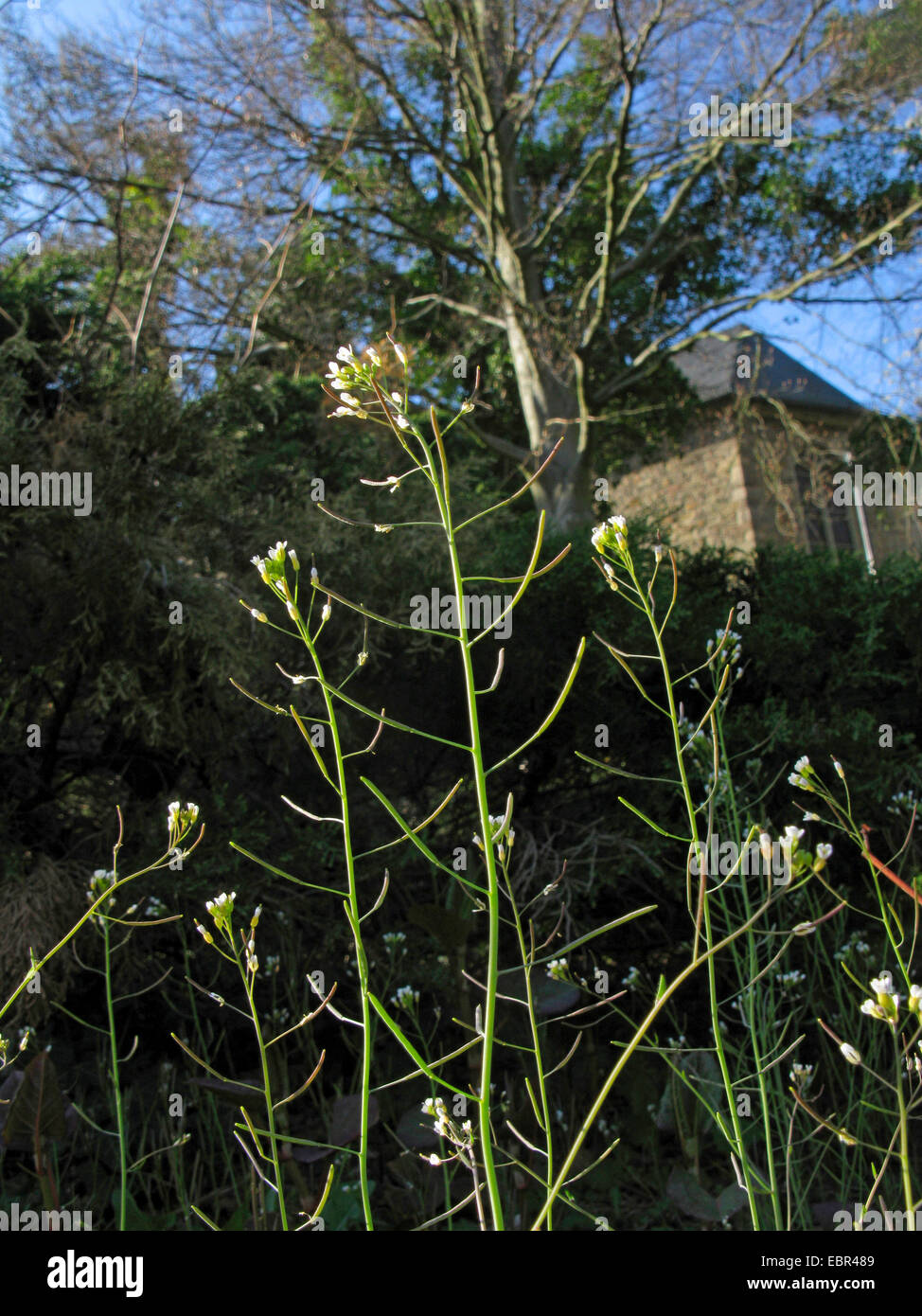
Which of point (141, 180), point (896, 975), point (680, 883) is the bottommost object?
point (896, 975)

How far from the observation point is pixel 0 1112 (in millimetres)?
2486

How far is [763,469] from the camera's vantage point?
43.0 ft

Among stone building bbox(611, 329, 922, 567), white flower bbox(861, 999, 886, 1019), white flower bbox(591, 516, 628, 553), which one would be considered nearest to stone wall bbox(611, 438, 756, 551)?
stone building bbox(611, 329, 922, 567)

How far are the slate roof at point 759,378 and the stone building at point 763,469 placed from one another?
26 mm

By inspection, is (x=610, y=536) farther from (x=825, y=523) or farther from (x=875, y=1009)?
(x=825, y=523)

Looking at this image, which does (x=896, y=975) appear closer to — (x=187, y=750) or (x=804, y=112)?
(x=187, y=750)

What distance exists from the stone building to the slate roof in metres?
0.03

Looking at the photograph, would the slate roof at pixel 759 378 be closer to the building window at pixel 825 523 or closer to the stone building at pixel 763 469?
the stone building at pixel 763 469

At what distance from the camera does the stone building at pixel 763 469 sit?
12758 millimetres

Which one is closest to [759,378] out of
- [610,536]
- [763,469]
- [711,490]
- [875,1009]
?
[711,490]

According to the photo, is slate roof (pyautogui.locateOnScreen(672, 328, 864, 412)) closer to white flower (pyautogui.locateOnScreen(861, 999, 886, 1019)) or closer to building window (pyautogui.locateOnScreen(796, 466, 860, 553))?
building window (pyautogui.locateOnScreen(796, 466, 860, 553))

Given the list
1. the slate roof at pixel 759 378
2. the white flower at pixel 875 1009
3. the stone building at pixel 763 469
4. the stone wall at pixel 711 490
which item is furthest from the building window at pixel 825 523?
the white flower at pixel 875 1009
